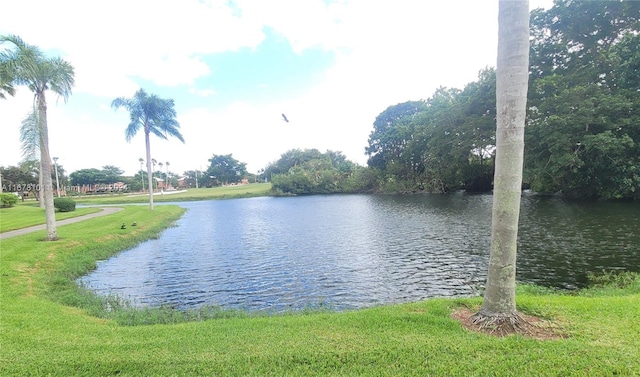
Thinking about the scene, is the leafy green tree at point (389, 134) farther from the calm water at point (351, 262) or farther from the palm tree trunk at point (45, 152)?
the palm tree trunk at point (45, 152)

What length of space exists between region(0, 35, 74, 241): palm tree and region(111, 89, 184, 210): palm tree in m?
19.6

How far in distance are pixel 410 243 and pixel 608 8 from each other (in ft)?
105

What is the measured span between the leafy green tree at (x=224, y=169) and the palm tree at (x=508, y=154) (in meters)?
125

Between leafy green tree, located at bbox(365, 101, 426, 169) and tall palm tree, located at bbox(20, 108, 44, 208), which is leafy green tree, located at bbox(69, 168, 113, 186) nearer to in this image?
leafy green tree, located at bbox(365, 101, 426, 169)

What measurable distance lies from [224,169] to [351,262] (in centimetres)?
11721

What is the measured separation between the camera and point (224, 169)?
4884 inches

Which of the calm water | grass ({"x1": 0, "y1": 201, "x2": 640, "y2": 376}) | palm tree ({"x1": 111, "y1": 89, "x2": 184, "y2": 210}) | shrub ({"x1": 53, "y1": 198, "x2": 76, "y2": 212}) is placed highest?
palm tree ({"x1": 111, "y1": 89, "x2": 184, "y2": 210})

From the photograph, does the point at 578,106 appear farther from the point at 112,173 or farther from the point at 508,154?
the point at 112,173

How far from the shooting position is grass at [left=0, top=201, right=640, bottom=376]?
13.6 ft

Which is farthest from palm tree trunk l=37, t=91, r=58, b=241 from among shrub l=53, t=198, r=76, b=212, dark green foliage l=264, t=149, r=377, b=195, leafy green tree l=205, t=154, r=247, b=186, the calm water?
leafy green tree l=205, t=154, r=247, b=186

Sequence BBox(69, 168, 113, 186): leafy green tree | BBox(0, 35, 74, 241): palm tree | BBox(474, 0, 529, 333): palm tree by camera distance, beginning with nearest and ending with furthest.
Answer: BBox(474, 0, 529, 333): palm tree → BBox(0, 35, 74, 241): palm tree → BBox(69, 168, 113, 186): leafy green tree

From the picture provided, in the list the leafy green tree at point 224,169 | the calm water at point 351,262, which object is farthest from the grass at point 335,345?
the leafy green tree at point 224,169

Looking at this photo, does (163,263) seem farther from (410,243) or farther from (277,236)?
(410,243)

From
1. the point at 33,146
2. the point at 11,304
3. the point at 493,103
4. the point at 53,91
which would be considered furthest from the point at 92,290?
the point at 493,103
